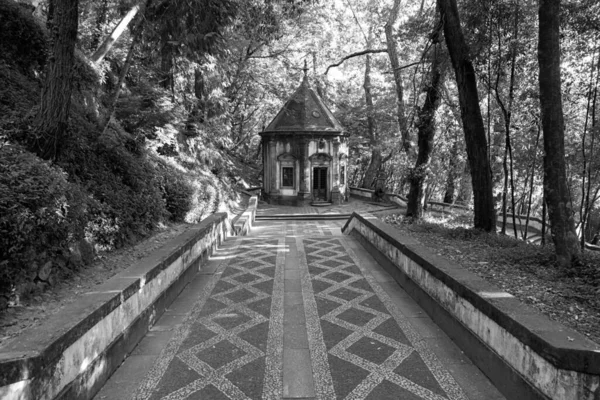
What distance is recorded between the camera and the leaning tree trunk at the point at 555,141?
530cm

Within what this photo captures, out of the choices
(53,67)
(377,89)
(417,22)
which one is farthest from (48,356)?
(377,89)

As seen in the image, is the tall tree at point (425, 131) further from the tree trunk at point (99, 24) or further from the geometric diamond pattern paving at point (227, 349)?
the tree trunk at point (99, 24)

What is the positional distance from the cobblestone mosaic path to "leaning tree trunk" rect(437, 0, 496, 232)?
3348mm

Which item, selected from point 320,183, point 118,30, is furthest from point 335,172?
point 118,30

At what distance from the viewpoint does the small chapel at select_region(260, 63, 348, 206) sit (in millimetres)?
24422

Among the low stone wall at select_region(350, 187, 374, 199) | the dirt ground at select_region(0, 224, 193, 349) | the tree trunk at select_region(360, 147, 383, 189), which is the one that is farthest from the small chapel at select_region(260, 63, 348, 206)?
the dirt ground at select_region(0, 224, 193, 349)

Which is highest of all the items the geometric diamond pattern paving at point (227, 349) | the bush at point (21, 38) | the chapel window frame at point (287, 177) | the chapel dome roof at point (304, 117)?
the chapel dome roof at point (304, 117)

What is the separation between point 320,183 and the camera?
25031mm

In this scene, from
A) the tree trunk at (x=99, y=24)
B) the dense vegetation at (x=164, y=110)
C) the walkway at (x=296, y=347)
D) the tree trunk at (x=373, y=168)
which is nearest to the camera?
the walkway at (x=296, y=347)

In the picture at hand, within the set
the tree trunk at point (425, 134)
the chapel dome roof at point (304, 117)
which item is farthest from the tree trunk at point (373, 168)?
the tree trunk at point (425, 134)

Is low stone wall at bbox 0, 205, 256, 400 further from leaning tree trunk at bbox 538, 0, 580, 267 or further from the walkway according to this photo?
leaning tree trunk at bbox 538, 0, 580, 267

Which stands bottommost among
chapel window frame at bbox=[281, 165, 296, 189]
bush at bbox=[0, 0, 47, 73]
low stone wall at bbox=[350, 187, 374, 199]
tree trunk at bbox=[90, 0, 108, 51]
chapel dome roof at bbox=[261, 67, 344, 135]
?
low stone wall at bbox=[350, 187, 374, 199]

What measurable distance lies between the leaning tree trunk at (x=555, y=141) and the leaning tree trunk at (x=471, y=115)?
8.64 ft

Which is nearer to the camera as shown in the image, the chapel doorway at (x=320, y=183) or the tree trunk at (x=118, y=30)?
the tree trunk at (x=118, y=30)
